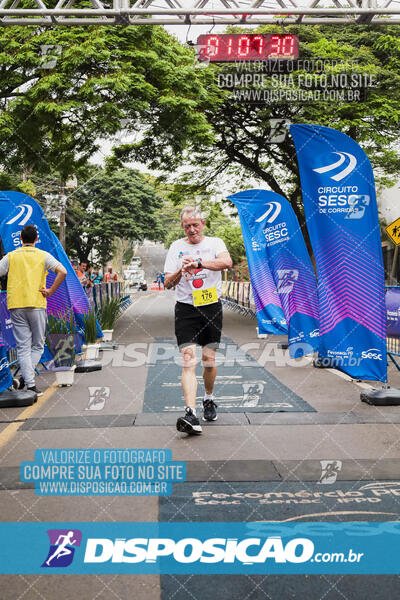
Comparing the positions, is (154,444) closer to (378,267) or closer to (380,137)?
(378,267)

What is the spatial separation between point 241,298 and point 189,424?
1910 cm

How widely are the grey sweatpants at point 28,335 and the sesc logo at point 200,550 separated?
4319 millimetres

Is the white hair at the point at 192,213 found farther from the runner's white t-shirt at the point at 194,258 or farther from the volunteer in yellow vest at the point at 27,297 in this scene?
the volunteer in yellow vest at the point at 27,297

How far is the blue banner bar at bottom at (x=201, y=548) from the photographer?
3227 millimetres

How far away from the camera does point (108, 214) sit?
5344cm

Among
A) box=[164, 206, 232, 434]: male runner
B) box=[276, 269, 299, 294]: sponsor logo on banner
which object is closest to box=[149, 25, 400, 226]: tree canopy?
box=[276, 269, 299, 294]: sponsor logo on banner

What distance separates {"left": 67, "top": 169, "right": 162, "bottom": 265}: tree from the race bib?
47.6 meters

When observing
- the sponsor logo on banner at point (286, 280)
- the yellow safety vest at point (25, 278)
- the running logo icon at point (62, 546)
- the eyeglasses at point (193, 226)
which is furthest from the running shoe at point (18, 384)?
the running logo icon at point (62, 546)

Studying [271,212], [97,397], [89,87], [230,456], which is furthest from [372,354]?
[89,87]

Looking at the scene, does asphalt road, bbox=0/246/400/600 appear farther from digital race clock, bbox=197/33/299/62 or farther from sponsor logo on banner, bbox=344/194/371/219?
digital race clock, bbox=197/33/299/62

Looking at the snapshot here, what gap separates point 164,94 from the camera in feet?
52.5

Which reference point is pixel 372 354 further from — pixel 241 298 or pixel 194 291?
pixel 241 298

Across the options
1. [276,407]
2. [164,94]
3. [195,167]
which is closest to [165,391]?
[276,407]

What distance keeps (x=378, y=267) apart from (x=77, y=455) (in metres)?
3.75
